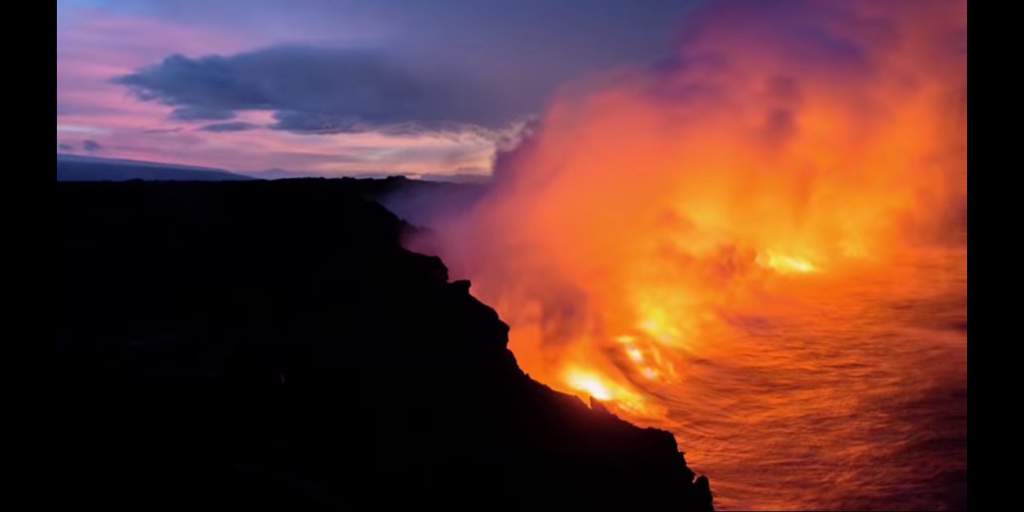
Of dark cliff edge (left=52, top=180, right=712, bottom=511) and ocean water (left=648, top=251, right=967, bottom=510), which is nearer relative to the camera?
dark cliff edge (left=52, top=180, right=712, bottom=511)

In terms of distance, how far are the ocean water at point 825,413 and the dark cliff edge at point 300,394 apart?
10514 millimetres

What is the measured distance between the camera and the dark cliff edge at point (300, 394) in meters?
5.72

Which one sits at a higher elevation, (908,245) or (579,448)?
(908,245)

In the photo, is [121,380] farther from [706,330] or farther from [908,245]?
[908,245]

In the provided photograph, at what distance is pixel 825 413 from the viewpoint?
75.0ft

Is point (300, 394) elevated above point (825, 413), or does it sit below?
above

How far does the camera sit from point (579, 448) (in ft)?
28.4

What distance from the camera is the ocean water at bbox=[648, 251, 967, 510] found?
18906mm

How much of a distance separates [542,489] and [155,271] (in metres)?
7.12

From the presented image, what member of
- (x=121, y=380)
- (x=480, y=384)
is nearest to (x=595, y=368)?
(x=480, y=384)

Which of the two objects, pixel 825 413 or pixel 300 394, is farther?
pixel 825 413

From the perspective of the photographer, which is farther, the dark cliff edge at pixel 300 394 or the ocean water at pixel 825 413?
the ocean water at pixel 825 413

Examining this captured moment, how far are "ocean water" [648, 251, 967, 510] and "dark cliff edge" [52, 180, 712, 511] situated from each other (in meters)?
10.5

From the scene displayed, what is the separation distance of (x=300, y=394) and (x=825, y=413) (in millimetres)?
19928
